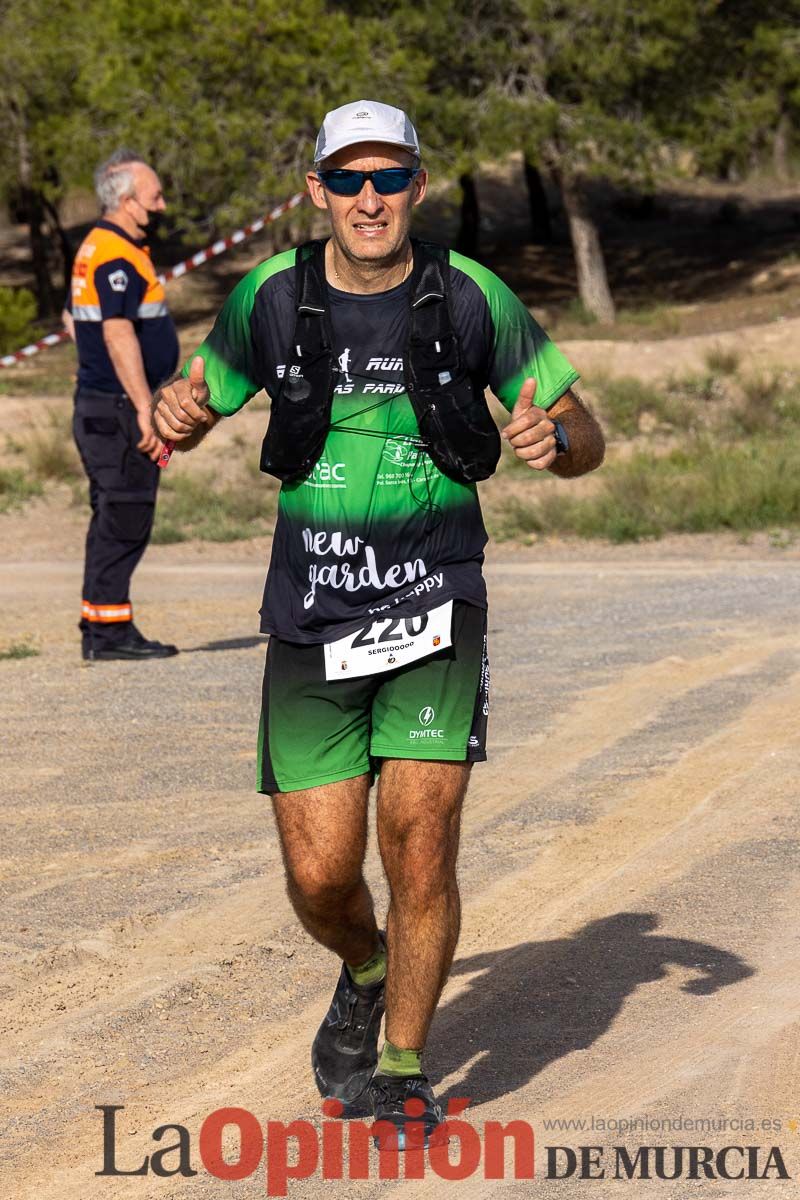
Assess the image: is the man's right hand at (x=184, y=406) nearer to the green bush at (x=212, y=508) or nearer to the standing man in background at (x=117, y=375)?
the standing man in background at (x=117, y=375)

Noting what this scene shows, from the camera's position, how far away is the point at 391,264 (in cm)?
412

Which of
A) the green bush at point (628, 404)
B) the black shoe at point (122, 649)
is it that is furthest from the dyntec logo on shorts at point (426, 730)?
the green bush at point (628, 404)

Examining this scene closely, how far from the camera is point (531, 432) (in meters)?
3.99

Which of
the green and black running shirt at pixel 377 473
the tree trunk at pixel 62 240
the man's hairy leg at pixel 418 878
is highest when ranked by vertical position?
the tree trunk at pixel 62 240

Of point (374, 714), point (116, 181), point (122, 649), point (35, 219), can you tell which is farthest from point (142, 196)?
point (35, 219)

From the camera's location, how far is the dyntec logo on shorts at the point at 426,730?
13.4ft

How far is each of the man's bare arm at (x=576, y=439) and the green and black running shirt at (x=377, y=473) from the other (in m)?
0.05

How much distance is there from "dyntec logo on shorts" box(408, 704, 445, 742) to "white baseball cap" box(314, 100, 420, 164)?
1228 mm

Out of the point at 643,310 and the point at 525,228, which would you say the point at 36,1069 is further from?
the point at 525,228

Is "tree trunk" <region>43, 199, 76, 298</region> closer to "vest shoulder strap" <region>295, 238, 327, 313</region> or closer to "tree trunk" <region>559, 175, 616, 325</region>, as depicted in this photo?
"tree trunk" <region>559, 175, 616, 325</region>

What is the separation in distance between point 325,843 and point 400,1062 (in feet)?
1.65

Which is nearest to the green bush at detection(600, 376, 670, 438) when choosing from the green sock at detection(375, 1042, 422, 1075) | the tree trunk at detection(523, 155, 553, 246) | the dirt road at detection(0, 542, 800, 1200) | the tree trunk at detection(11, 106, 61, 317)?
the dirt road at detection(0, 542, 800, 1200)

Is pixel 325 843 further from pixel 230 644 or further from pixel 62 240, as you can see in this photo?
pixel 62 240

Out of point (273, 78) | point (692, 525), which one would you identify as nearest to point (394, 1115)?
point (692, 525)
